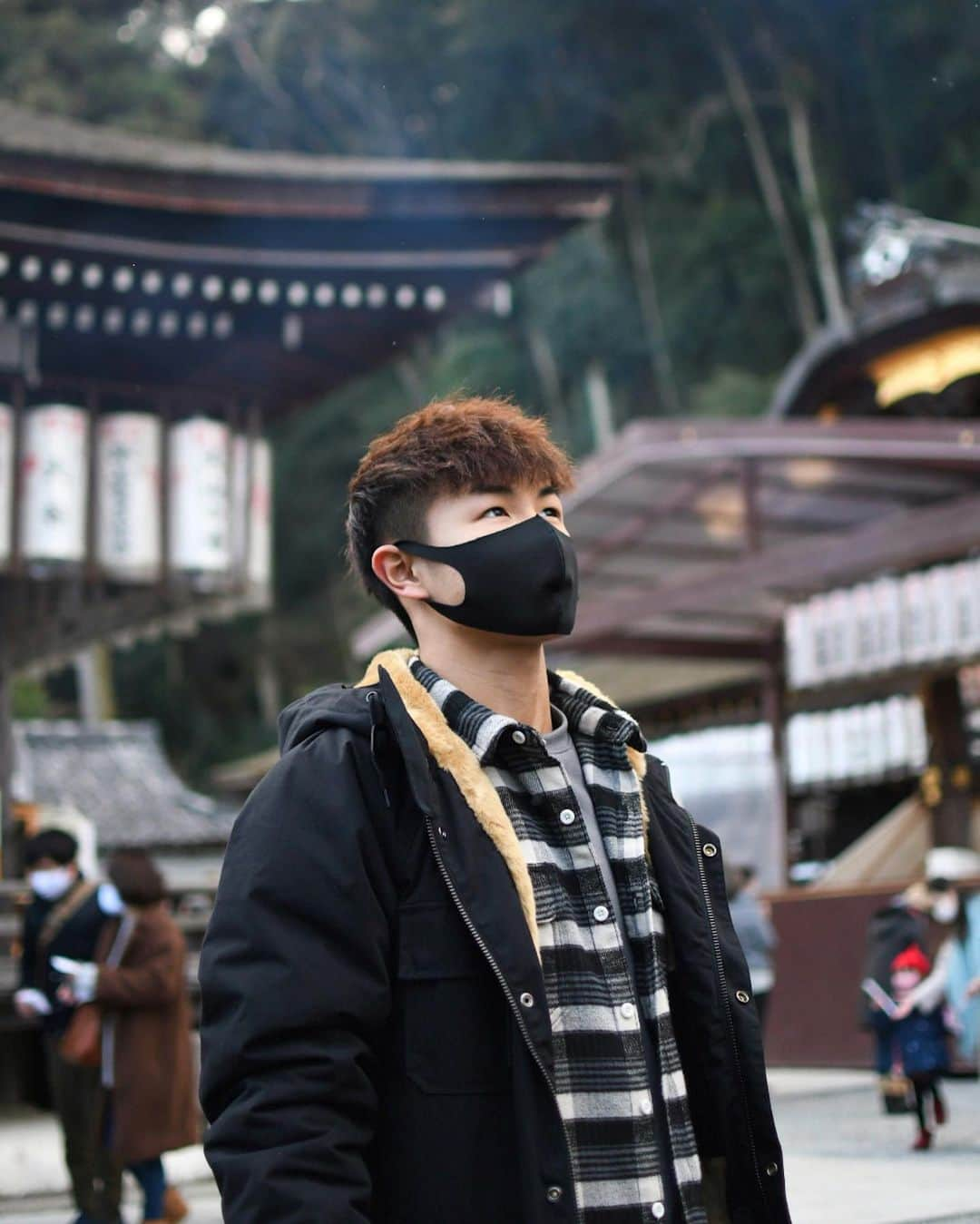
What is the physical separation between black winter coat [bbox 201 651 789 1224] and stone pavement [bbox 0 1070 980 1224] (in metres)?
4.31

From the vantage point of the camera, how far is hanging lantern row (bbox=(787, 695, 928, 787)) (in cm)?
1470

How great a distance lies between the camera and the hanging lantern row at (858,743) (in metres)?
14.7

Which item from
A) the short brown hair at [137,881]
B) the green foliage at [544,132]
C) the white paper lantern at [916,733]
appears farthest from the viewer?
the green foliage at [544,132]

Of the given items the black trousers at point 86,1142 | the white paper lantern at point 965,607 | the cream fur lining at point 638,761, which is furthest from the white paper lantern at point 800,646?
the cream fur lining at point 638,761

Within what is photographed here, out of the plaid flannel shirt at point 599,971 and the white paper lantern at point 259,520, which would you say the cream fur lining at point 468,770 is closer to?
the plaid flannel shirt at point 599,971

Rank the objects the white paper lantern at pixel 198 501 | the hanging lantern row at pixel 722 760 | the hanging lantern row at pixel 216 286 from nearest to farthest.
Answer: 1. the hanging lantern row at pixel 216 286
2. the white paper lantern at pixel 198 501
3. the hanging lantern row at pixel 722 760

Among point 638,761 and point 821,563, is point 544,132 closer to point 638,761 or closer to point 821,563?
point 821,563

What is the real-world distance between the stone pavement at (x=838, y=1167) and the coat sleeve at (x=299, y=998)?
4422 mm

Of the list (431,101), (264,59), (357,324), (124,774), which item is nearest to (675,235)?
(431,101)

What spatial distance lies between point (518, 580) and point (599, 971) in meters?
0.57

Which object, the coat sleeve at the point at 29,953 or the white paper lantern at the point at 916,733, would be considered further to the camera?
the white paper lantern at the point at 916,733

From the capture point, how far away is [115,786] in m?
23.8

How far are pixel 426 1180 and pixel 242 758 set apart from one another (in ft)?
111

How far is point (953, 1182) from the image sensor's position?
689 cm
